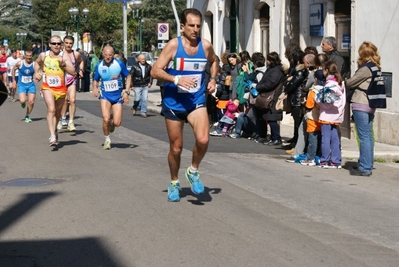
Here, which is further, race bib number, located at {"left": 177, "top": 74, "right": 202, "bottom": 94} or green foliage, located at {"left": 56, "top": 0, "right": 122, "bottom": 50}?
green foliage, located at {"left": 56, "top": 0, "right": 122, "bottom": 50}

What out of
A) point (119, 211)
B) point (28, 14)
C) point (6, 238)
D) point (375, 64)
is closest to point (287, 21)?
point (375, 64)

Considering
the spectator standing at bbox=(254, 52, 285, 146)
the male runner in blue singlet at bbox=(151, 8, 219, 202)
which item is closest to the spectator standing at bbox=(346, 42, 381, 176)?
the male runner in blue singlet at bbox=(151, 8, 219, 202)

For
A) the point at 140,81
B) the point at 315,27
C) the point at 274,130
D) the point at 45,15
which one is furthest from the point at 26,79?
the point at 45,15

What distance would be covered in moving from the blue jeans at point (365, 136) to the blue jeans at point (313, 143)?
1151mm

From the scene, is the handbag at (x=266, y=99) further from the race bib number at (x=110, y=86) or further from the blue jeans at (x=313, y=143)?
the race bib number at (x=110, y=86)

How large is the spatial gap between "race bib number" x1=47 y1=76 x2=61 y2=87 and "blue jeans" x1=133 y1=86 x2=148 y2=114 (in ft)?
27.9

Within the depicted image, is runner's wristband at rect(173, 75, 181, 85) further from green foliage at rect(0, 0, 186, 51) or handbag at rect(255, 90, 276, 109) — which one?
green foliage at rect(0, 0, 186, 51)

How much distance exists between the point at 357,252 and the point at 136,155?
23.7 feet

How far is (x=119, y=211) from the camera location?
338 inches

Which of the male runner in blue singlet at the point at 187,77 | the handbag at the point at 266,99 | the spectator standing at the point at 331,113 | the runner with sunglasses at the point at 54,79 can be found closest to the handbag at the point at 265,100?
the handbag at the point at 266,99

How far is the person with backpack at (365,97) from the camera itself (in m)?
11.9

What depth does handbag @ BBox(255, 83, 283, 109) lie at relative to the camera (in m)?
16.2

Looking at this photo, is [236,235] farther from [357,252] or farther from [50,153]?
[50,153]

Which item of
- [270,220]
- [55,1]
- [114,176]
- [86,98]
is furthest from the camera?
[55,1]
